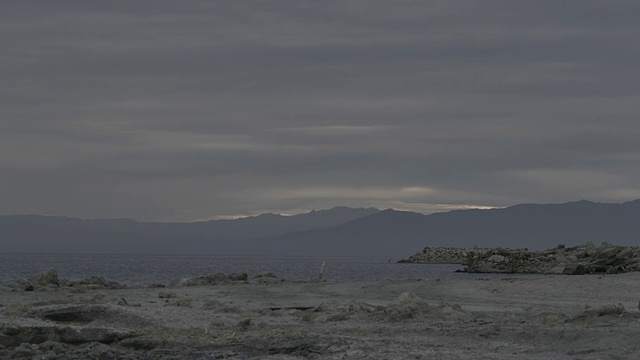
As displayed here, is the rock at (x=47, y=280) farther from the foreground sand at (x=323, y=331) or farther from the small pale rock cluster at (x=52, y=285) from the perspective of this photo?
the foreground sand at (x=323, y=331)

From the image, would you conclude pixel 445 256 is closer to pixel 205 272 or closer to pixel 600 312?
pixel 205 272

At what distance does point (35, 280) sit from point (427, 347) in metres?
26.1

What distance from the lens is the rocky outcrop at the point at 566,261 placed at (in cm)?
5306

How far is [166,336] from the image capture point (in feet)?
56.5

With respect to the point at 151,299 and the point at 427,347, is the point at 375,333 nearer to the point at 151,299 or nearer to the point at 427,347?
the point at 427,347

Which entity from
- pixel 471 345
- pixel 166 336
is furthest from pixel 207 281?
pixel 471 345

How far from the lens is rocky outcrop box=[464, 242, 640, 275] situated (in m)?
53.1

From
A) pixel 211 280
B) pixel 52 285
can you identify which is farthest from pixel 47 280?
pixel 211 280

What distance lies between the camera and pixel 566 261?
2921 inches

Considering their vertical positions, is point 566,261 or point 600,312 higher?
point 566,261

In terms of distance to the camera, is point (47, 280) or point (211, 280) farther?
point (211, 280)

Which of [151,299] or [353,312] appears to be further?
[151,299]

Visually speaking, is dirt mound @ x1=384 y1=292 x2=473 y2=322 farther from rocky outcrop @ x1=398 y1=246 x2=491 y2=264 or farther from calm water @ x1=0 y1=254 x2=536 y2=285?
rocky outcrop @ x1=398 y1=246 x2=491 y2=264

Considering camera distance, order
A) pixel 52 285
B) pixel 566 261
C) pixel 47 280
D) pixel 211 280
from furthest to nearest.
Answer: pixel 566 261 → pixel 211 280 → pixel 47 280 → pixel 52 285
